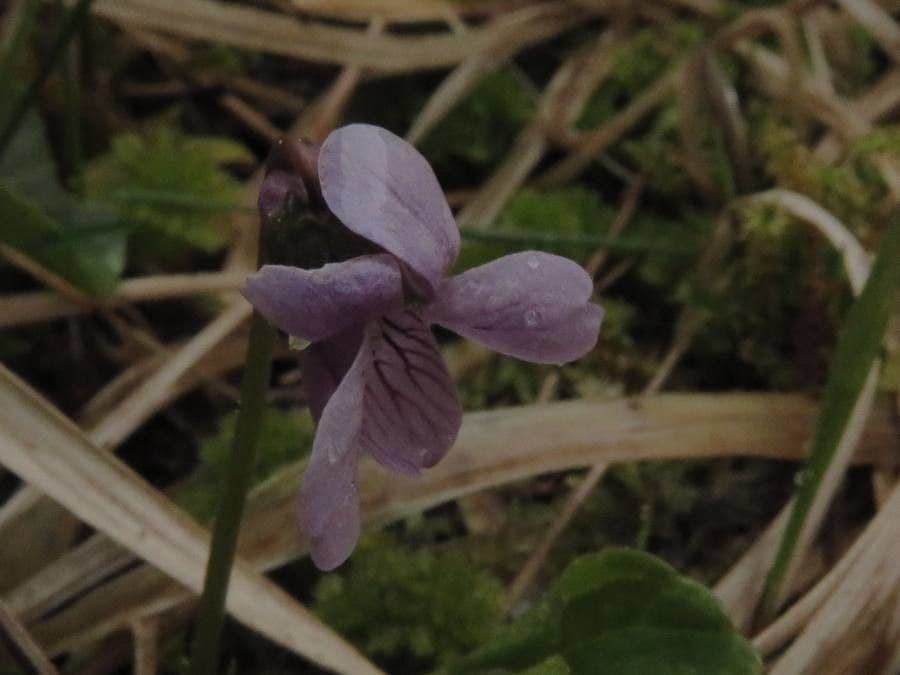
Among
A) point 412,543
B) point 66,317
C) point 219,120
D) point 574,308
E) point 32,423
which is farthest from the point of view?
point 219,120

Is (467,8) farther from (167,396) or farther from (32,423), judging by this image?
(32,423)

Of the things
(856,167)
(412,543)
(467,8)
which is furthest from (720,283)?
(467,8)

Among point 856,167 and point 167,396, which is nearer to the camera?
point 167,396

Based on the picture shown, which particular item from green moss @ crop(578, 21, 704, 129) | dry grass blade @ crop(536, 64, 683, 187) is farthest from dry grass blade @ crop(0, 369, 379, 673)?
green moss @ crop(578, 21, 704, 129)

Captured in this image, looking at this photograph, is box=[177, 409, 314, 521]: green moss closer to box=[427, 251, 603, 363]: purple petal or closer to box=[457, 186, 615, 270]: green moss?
box=[457, 186, 615, 270]: green moss

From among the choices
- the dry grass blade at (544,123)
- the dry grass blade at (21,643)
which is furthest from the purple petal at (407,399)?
the dry grass blade at (544,123)

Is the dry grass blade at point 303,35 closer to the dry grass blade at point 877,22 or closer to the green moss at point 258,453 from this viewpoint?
the dry grass blade at point 877,22
